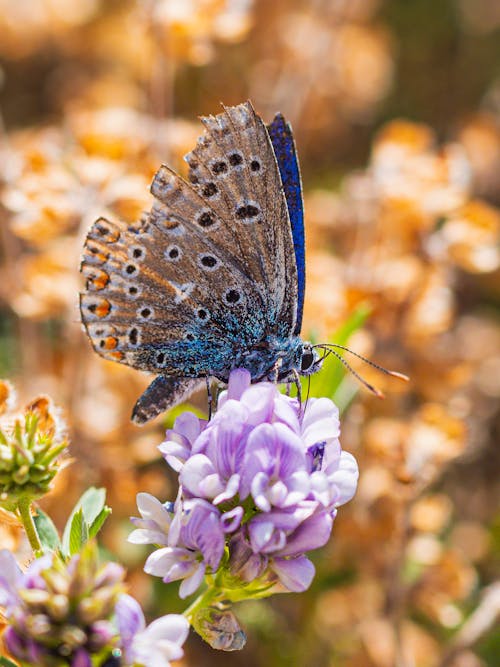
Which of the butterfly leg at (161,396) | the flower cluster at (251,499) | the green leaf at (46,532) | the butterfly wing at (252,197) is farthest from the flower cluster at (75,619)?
the butterfly wing at (252,197)

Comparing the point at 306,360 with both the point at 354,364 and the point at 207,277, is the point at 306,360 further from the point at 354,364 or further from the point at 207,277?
the point at 354,364

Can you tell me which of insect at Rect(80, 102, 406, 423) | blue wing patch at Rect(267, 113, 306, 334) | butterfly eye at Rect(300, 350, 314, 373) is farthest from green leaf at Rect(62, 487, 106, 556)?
blue wing patch at Rect(267, 113, 306, 334)

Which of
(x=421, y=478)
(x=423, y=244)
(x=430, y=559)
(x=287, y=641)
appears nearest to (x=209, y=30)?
(x=423, y=244)

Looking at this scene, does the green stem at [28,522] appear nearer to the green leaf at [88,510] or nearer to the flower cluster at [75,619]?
the green leaf at [88,510]

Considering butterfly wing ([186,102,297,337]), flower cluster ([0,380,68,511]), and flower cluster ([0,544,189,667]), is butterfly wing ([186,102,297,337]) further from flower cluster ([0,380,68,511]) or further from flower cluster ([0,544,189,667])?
flower cluster ([0,544,189,667])

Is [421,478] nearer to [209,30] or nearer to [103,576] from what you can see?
[103,576]

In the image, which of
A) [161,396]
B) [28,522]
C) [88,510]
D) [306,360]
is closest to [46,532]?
[88,510]
